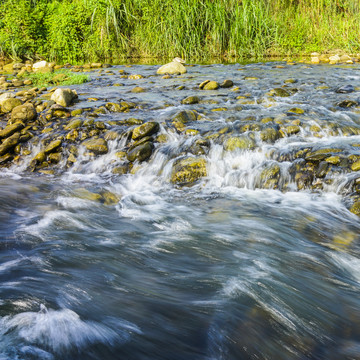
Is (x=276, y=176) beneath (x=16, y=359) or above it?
beneath

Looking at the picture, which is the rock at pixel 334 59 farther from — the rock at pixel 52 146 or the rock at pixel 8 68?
the rock at pixel 8 68

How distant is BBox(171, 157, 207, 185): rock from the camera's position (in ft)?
14.5

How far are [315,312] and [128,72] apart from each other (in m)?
9.44

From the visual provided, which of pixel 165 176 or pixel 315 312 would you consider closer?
pixel 315 312

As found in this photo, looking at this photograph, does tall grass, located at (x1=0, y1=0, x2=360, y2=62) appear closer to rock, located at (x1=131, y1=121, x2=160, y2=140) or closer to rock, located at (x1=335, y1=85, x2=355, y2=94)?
rock, located at (x1=335, y1=85, x2=355, y2=94)

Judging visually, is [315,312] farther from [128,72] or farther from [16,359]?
[128,72]

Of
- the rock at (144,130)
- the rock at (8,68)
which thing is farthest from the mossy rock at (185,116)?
the rock at (8,68)

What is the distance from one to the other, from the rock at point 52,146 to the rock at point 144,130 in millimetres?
1006

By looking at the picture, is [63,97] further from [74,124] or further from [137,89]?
[137,89]

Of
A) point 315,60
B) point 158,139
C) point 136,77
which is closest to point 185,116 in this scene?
point 158,139

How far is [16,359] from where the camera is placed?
1.52m

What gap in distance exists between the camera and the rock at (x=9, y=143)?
522 centimetres

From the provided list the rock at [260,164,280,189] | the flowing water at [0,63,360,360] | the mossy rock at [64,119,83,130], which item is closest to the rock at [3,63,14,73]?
the mossy rock at [64,119,83,130]

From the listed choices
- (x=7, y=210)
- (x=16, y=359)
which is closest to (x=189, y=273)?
(x=16, y=359)
